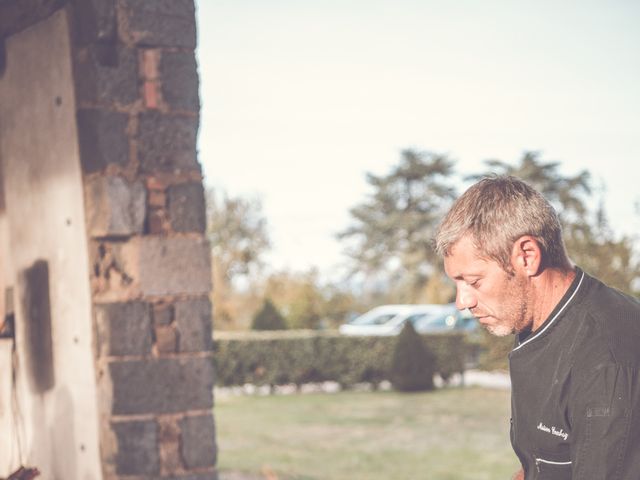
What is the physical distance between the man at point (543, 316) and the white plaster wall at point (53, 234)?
1935 mm

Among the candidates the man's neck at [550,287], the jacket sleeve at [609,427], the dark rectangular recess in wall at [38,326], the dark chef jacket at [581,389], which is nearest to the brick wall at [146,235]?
the dark rectangular recess in wall at [38,326]

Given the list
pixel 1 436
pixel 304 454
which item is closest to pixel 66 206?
pixel 1 436

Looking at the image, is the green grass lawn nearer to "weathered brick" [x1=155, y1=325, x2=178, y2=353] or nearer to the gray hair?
"weathered brick" [x1=155, y1=325, x2=178, y2=353]

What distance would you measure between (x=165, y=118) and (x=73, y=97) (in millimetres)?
367

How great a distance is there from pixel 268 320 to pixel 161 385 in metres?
12.4

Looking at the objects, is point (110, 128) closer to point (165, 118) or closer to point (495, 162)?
point (165, 118)

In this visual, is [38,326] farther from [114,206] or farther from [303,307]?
[303,307]

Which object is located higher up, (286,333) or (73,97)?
(73,97)

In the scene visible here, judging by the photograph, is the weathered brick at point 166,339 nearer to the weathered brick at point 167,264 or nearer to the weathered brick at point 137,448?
the weathered brick at point 167,264

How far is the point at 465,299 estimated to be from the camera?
220 cm

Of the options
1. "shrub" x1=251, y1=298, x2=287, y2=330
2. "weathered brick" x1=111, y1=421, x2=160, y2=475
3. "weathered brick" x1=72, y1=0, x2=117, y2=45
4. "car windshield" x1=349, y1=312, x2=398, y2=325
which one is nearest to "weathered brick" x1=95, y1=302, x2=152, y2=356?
"weathered brick" x1=111, y1=421, x2=160, y2=475

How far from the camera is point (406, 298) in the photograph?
3105 cm

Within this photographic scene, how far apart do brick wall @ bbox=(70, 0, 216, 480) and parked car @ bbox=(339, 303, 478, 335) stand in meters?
16.3

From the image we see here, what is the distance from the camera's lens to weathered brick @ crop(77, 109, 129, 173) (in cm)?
357
